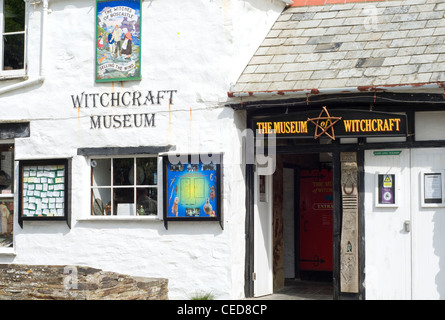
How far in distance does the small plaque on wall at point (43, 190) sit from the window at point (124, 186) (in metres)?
0.48

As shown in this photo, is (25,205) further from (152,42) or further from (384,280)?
(384,280)

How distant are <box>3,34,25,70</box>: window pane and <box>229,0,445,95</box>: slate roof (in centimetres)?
409

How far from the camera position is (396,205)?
443 inches

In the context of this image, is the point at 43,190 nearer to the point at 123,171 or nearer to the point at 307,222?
the point at 123,171

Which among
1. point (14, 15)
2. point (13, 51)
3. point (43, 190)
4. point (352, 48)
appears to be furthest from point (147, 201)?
point (14, 15)

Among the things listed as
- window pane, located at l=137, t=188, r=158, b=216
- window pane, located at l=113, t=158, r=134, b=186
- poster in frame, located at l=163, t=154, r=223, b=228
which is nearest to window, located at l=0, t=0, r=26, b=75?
window pane, located at l=113, t=158, r=134, b=186

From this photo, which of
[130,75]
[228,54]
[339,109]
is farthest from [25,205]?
[339,109]

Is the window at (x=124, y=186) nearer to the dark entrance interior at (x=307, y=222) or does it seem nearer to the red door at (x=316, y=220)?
the dark entrance interior at (x=307, y=222)

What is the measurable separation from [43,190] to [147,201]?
183cm

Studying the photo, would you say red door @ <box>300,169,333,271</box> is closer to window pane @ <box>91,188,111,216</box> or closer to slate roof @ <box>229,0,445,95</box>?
slate roof @ <box>229,0,445,95</box>

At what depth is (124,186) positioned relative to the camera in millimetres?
12625

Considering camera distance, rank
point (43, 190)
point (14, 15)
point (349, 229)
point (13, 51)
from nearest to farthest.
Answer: point (349, 229)
point (43, 190)
point (13, 51)
point (14, 15)

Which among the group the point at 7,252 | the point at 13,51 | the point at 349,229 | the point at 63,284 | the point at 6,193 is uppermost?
the point at 13,51

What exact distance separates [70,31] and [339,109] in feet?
15.5
